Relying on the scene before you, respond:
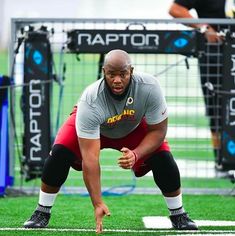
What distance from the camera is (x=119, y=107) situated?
706 cm

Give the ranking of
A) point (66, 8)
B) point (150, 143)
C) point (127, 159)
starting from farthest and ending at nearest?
point (66, 8)
point (150, 143)
point (127, 159)

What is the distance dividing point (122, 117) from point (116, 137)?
12.2 inches

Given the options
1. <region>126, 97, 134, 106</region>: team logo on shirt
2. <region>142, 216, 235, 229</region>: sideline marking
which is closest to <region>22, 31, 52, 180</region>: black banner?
<region>142, 216, 235, 229</region>: sideline marking

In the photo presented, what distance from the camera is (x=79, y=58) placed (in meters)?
10.1

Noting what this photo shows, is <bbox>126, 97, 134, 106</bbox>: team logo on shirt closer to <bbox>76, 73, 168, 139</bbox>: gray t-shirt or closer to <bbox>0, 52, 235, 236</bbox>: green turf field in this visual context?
<bbox>76, 73, 168, 139</bbox>: gray t-shirt

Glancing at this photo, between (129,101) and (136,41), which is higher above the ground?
(136,41)

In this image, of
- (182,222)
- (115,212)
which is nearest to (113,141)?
(182,222)

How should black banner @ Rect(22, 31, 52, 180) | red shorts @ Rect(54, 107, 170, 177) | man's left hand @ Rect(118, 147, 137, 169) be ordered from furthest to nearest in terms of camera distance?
black banner @ Rect(22, 31, 52, 180), red shorts @ Rect(54, 107, 170, 177), man's left hand @ Rect(118, 147, 137, 169)

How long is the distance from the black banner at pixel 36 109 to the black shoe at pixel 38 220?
7.34 ft

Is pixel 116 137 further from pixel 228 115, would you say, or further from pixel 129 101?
pixel 228 115

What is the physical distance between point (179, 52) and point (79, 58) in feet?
3.02

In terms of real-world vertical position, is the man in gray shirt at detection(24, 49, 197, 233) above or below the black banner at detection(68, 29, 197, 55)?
below

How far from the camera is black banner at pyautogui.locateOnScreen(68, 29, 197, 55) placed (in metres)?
9.72

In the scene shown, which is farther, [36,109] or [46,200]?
[36,109]
